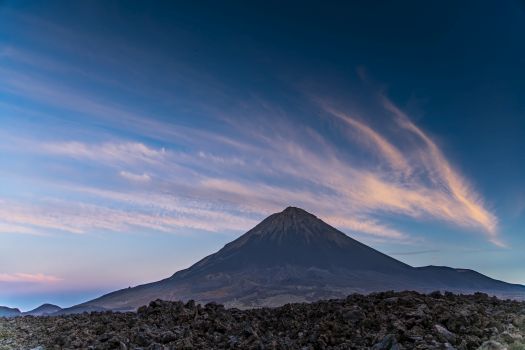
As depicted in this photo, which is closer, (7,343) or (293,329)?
(293,329)

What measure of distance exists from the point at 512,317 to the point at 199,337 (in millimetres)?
9248

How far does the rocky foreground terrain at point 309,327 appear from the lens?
12852 mm

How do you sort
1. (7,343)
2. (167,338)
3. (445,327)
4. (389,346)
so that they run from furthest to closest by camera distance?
(7,343), (167,338), (445,327), (389,346)

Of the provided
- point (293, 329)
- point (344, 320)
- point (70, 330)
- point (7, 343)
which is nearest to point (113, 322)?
point (70, 330)

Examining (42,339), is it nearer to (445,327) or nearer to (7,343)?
(7,343)

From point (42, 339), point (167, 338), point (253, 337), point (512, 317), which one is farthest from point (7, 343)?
point (512, 317)

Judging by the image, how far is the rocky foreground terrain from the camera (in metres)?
12.9

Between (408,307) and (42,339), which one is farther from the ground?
(408,307)

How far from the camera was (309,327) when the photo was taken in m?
15.5

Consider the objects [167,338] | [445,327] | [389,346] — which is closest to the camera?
Answer: [389,346]

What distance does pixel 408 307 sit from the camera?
1591 centimetres

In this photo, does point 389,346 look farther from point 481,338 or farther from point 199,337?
point 199,337

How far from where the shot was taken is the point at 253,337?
14.4m

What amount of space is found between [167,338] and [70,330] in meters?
4.80
